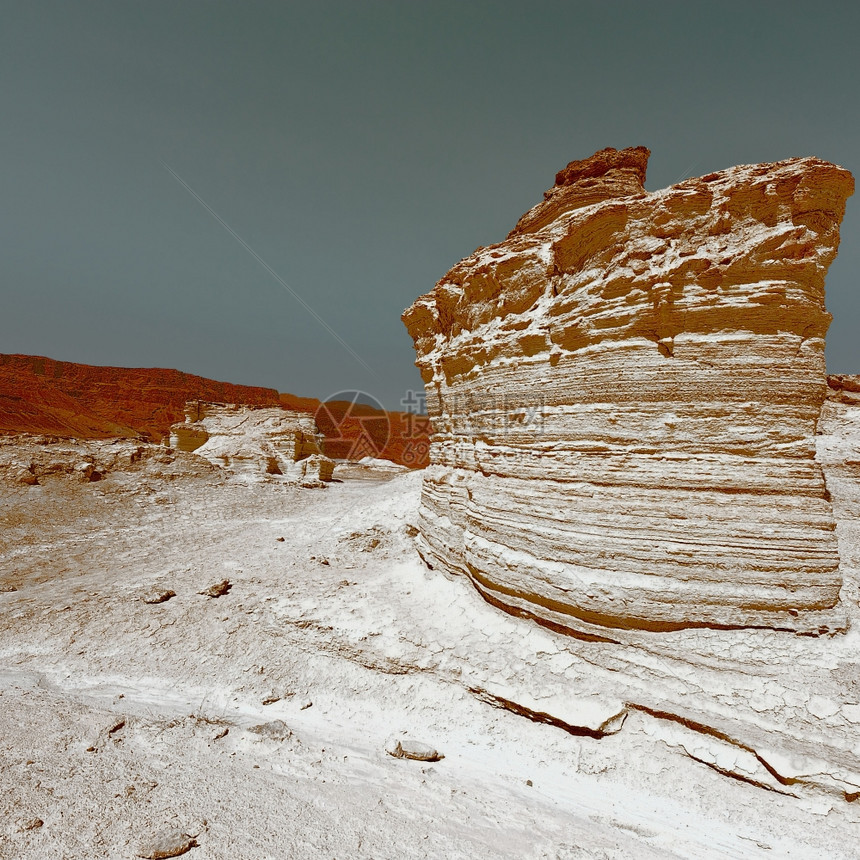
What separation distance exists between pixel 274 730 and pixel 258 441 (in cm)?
1433

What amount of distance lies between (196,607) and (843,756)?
303 inches

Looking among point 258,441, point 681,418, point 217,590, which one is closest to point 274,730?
point 217,590

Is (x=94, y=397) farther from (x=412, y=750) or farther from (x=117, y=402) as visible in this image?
(x=412, y=750)

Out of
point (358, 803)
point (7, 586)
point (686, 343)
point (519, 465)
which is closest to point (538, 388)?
point (519, 465)

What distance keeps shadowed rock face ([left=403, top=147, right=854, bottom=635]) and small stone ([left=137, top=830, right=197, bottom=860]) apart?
3634 mm

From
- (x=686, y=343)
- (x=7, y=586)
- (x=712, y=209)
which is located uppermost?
(x=712, y=209)

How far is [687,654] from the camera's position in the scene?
151 inches

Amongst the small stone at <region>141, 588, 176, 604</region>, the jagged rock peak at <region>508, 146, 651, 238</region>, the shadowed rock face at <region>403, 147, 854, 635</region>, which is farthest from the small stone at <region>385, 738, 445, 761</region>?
the jagged rock peak at <region>508, 146, 651, 238</region>

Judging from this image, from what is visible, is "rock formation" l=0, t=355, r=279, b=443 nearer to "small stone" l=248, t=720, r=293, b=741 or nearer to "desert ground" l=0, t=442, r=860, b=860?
"desert ground" l=0, t=442, r=860, b=860

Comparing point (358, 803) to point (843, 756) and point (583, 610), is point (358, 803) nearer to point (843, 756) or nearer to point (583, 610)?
point (583, 610)

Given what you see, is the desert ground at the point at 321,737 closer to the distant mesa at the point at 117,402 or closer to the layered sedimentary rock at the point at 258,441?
the layered sedimentary rock at the point at 258,441

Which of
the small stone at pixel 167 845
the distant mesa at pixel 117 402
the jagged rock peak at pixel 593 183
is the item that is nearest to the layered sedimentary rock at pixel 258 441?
the distant mesa at pixel 117 402

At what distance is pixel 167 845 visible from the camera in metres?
2.39

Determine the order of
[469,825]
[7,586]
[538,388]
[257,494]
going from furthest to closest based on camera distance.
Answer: [257,494] → [7,586] → [538,388] → [469,825]
